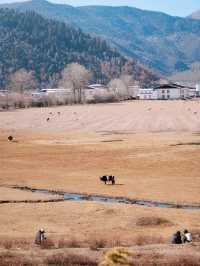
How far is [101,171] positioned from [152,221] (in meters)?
23.1

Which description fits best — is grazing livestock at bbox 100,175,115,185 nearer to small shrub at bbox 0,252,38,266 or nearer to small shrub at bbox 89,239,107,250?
small shrub at bbox 89,239,107,250

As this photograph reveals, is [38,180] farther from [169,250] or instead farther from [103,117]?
[103,117]

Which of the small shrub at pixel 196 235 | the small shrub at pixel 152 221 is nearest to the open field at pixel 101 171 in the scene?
the small shrub at pixel 152 221

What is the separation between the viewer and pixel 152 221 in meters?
39.6

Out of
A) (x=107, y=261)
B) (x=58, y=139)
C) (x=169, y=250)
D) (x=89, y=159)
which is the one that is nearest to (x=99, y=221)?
(x=169, y=250)

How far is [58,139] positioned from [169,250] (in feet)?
209

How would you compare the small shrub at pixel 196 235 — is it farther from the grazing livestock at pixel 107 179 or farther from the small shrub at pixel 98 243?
the grazing livestock at pixel 107 179

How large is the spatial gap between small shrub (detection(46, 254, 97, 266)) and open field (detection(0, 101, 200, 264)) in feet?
25.0

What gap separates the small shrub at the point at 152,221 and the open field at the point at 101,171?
6 centimetres

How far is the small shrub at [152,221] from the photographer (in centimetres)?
3928

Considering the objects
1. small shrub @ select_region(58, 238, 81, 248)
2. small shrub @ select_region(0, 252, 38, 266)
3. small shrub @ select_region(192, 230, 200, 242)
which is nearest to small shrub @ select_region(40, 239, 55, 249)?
small shrub @ select_region(58, 238, 81, 248)

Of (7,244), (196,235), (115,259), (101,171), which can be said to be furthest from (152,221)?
(115,259)

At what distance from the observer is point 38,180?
56.8 m

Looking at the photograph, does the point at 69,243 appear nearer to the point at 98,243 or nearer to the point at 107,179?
the point at 98,243
